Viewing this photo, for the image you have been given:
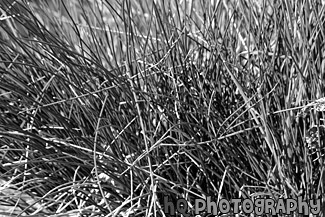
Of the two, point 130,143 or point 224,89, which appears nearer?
point 130,143

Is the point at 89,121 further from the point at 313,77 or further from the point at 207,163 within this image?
the point at 313,77

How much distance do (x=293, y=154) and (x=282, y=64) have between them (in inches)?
8.9

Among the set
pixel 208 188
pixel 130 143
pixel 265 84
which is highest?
pixel 265 84

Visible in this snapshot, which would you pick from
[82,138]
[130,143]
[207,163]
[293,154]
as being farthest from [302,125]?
[82,138]

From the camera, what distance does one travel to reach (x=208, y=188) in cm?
114

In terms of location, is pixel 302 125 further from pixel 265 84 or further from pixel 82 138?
pixel 82 138

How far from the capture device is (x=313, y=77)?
1110 millimetres

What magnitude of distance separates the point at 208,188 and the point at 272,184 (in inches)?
5.4

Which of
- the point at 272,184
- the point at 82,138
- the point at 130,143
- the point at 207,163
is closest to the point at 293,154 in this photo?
the point at 272,184

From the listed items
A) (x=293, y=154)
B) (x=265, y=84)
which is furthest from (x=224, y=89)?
(x=293, y=154)

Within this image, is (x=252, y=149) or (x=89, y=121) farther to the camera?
(x=89, y=121)

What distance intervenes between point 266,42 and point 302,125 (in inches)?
8.0

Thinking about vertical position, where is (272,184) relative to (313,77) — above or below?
below

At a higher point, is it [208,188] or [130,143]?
[130,143]
